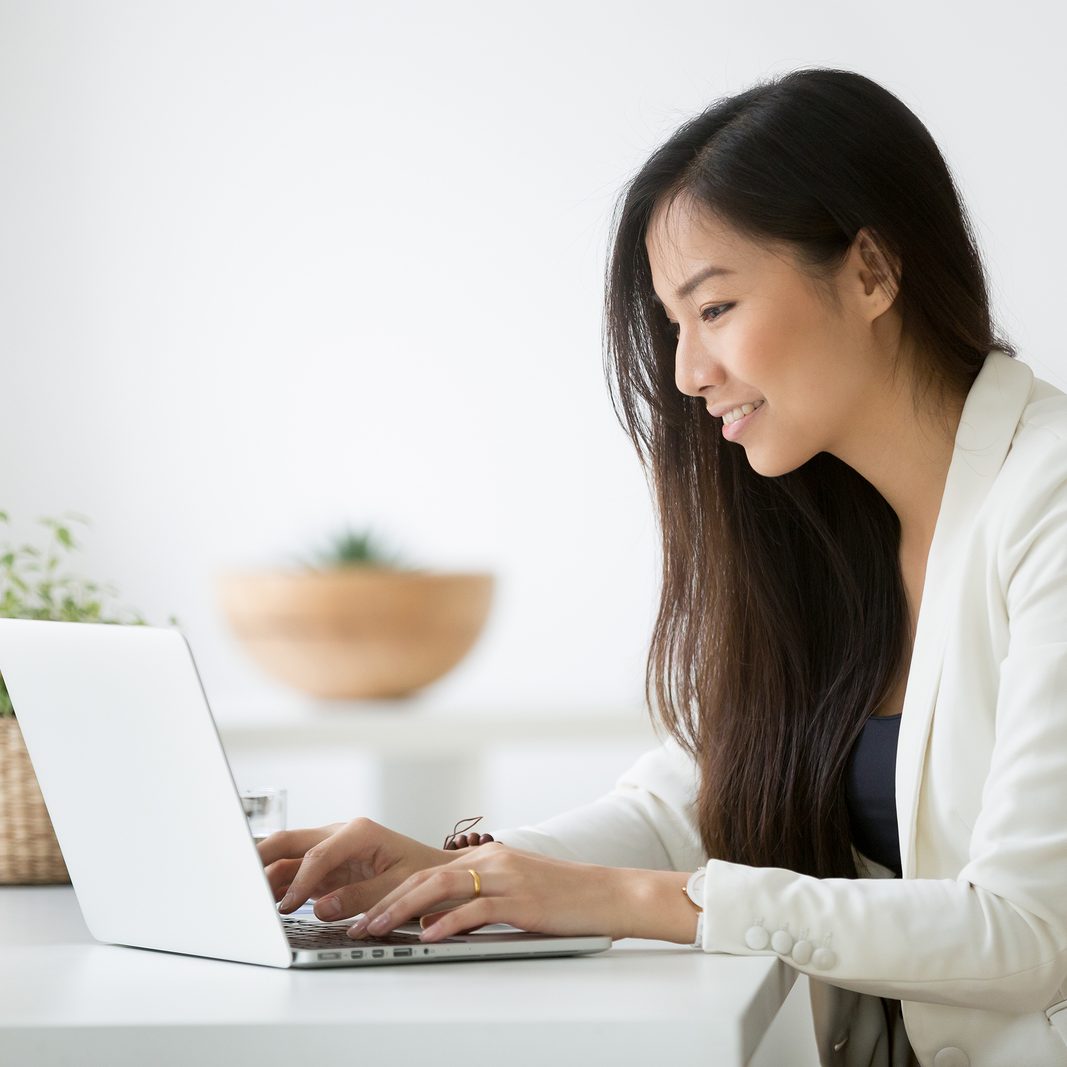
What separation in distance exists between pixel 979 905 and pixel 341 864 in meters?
0.49

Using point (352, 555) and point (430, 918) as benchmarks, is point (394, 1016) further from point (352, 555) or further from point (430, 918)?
point (352, 555)

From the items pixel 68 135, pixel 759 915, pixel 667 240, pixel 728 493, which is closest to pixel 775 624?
pixel 728 493

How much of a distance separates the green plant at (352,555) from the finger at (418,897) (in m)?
1.48

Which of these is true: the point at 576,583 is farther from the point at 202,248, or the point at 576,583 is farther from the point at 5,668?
the point at 5,668

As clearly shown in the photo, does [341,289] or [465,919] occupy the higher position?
[341,289]

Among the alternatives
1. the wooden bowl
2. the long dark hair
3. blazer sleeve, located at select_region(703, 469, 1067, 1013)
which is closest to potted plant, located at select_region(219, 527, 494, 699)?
the wooden bowl

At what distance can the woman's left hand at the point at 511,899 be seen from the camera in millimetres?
944

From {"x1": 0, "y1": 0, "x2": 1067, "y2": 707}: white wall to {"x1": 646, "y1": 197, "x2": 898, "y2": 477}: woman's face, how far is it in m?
1.14

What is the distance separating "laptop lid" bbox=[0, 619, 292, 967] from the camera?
0.85 m

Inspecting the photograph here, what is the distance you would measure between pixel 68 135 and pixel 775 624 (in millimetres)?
1894

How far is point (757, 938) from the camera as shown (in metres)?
0.95

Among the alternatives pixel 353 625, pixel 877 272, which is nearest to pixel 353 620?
pixel 353 625

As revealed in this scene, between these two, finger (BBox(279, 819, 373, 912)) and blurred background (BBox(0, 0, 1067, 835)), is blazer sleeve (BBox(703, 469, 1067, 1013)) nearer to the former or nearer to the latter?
finger (BBox(279, 819, 373, 912))

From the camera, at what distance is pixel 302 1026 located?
2.32 ft
